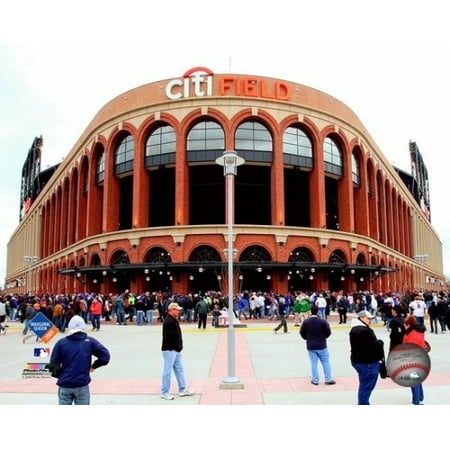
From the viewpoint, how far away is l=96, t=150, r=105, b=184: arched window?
153ft

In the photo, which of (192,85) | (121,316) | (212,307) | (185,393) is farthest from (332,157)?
(185,393)

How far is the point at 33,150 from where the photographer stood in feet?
334

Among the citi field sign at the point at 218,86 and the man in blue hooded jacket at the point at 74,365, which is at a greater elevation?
the citi field sign at the point at 218,86

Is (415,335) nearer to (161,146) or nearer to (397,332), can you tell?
(397,332)

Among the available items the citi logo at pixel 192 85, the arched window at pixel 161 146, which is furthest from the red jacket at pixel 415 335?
the citi logo at pixel 192 85

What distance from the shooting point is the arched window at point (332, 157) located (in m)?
43.2

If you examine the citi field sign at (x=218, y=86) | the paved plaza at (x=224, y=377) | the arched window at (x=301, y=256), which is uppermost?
the citi field sign at (x=218, y=86)

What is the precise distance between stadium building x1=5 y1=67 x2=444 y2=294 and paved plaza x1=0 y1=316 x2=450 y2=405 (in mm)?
18850

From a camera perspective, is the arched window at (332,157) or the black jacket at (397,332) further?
the arched window at (332,157)

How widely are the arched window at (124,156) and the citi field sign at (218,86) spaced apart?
615 centimetres

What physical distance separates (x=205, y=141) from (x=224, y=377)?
102 ft

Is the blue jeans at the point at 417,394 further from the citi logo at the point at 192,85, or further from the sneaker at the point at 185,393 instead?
the citi logo at the point at 192,85

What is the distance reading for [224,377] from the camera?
10.6 meters

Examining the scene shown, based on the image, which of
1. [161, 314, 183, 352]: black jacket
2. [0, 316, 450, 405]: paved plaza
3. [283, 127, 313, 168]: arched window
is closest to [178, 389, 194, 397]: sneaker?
[0, 316, 450, 405]: paved plaza
